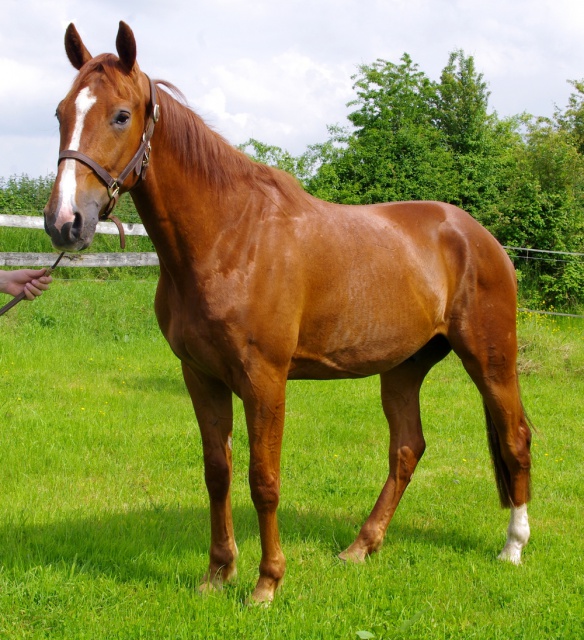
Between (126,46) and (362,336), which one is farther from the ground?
(126,46)

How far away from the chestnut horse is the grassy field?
0.30 metres

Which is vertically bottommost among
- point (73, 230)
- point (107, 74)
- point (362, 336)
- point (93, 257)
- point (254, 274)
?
point (93, 257)

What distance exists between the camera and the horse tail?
4387mm

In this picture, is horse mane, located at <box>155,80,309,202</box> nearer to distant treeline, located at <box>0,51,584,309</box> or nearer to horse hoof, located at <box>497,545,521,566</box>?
horse hoof, located at <box>497,545,521,566</box>

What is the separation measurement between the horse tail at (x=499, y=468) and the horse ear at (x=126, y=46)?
121 inches

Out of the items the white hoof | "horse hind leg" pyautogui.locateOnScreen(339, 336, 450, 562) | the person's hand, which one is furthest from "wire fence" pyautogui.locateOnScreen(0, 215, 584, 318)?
the white hoof

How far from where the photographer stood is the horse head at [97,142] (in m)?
2.60

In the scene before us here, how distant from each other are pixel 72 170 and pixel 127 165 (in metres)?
0.29

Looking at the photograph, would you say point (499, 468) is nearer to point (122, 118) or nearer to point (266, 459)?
point (266, 459)

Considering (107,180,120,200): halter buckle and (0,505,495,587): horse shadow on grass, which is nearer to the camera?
(107,180,120,200): halter buckle

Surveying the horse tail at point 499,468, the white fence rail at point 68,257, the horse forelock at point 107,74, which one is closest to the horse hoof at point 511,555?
the horse tail at point 499,468

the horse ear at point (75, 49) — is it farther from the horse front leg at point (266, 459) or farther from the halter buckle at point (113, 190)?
the horse front leg at point (266, 459)

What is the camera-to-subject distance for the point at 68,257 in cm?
1091

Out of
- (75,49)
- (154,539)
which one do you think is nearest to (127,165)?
(75,49)
